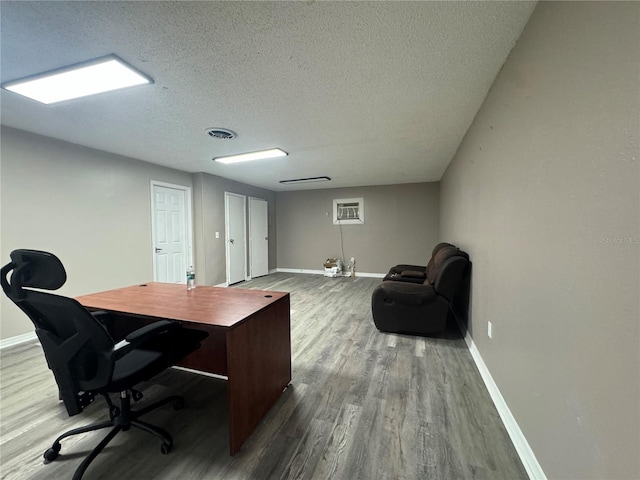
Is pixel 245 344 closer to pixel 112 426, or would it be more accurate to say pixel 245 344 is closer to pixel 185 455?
pixel 185 455

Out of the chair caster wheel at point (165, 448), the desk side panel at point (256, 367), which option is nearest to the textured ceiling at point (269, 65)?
the desk side panel at point (256, 367)

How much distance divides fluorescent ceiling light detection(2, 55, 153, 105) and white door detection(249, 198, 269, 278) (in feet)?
13.7

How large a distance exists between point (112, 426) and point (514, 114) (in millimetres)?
2997

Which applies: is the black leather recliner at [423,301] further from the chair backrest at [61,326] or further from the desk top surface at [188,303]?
the chair backrest at [61,326]

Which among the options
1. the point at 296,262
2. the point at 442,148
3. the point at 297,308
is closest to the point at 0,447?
the point at 297,308

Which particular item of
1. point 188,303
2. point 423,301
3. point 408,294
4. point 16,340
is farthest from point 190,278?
point 16,340

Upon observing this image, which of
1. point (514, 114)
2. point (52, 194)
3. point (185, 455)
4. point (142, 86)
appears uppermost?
point (142, 86)

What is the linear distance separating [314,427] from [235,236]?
4692 millimetres

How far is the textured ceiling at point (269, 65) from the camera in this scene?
1278 mm

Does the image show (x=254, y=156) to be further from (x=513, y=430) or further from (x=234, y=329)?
(x=513, y=430)

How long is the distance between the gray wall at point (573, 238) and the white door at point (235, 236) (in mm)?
4911

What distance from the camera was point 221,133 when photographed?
9.16 ft

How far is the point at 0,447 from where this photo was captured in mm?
1438

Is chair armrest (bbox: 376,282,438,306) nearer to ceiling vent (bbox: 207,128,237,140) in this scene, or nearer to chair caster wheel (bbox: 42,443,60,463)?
ceiling vent (bbox: 207,128,237,140)
